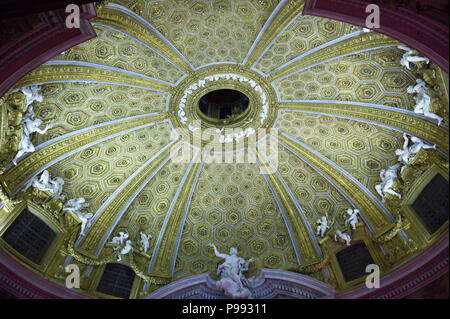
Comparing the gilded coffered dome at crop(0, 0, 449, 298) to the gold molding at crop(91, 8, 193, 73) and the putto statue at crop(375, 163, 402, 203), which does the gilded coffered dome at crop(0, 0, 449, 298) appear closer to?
the gold molding at crop(91, 8, 193, 73)

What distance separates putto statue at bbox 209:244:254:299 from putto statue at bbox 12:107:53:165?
8241 mm

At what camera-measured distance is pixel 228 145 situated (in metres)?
18.6

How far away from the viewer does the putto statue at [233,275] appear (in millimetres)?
14420

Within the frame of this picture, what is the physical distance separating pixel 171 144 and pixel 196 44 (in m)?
4.76

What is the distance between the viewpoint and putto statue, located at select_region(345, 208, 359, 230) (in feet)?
51.6

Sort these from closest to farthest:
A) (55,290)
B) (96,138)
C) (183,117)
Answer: (55,290)
(96,138)
(183,117)

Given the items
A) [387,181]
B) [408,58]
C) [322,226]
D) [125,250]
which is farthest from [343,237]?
[125,250]

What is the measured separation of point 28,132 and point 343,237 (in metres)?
12.3

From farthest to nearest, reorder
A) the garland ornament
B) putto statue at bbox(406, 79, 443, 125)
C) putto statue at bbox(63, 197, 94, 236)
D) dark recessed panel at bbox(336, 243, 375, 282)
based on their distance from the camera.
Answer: the garland ornament → putto statue at bbox(63, 197, 94, 236) → dark recessed panel at bbox(336, 243, 375, 282) → putto statue at bbox(406, 79, 443, 125)

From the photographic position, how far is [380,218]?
15156 millimetres

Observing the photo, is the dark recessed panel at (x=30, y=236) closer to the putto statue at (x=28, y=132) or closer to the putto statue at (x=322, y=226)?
the putto statue at (x=28, y=132)

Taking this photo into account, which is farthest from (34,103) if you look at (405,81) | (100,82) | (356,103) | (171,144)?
(405,81)

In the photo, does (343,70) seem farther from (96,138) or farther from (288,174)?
(96,138)

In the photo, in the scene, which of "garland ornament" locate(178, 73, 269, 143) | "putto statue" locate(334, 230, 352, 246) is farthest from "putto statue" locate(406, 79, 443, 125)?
"garland ornament" locate(178, 73, 269, 143)
